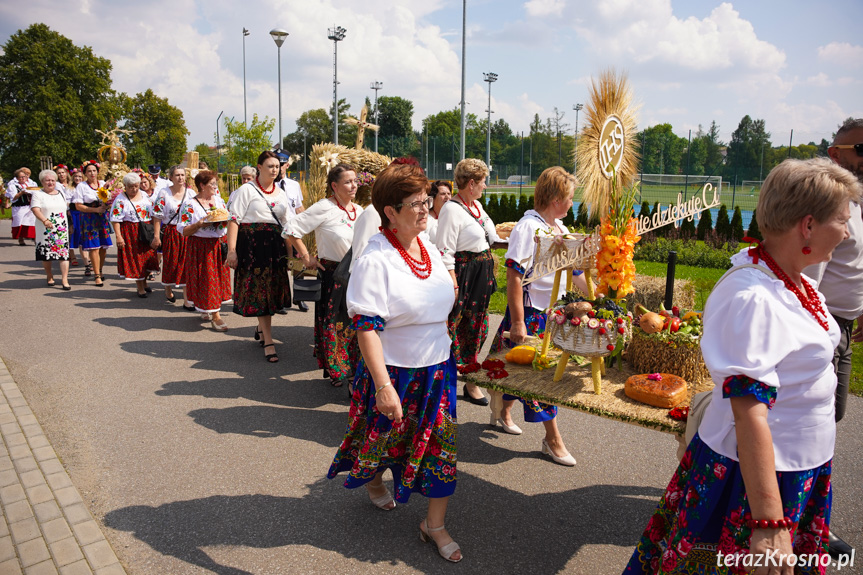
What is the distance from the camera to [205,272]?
Answer: 7.63 metres

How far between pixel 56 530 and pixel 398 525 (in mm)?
1834

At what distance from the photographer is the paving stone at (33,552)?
115 inches

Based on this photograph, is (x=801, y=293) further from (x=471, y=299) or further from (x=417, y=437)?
(x=471, y=299)

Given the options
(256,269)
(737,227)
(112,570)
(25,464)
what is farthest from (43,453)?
(737,227)

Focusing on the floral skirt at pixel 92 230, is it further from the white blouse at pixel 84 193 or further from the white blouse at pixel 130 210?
the white blouse at pixel 130 210

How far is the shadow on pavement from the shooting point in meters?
3.00

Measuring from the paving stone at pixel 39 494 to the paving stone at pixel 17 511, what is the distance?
0.04 meters

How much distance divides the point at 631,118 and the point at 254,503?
305 cm

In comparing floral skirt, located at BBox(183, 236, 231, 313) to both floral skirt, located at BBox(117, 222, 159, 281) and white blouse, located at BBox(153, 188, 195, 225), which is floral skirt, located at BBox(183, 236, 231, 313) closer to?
white blouse, located at BBox(153, 188, 195, 225)

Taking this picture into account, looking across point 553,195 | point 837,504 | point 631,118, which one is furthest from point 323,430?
point 837,504

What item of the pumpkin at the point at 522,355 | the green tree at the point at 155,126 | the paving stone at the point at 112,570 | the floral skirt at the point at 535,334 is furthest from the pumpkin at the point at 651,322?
the green tree at the point at 155,126

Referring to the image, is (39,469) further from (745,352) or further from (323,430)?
(745,352)

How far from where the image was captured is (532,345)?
3.72 meters

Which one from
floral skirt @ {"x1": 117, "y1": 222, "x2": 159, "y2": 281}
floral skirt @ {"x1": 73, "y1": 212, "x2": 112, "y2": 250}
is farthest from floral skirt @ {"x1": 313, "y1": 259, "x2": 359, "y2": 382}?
floral skirt @ {"x1": 73, "y1": 212, "x2": 112, "y2": 250}
